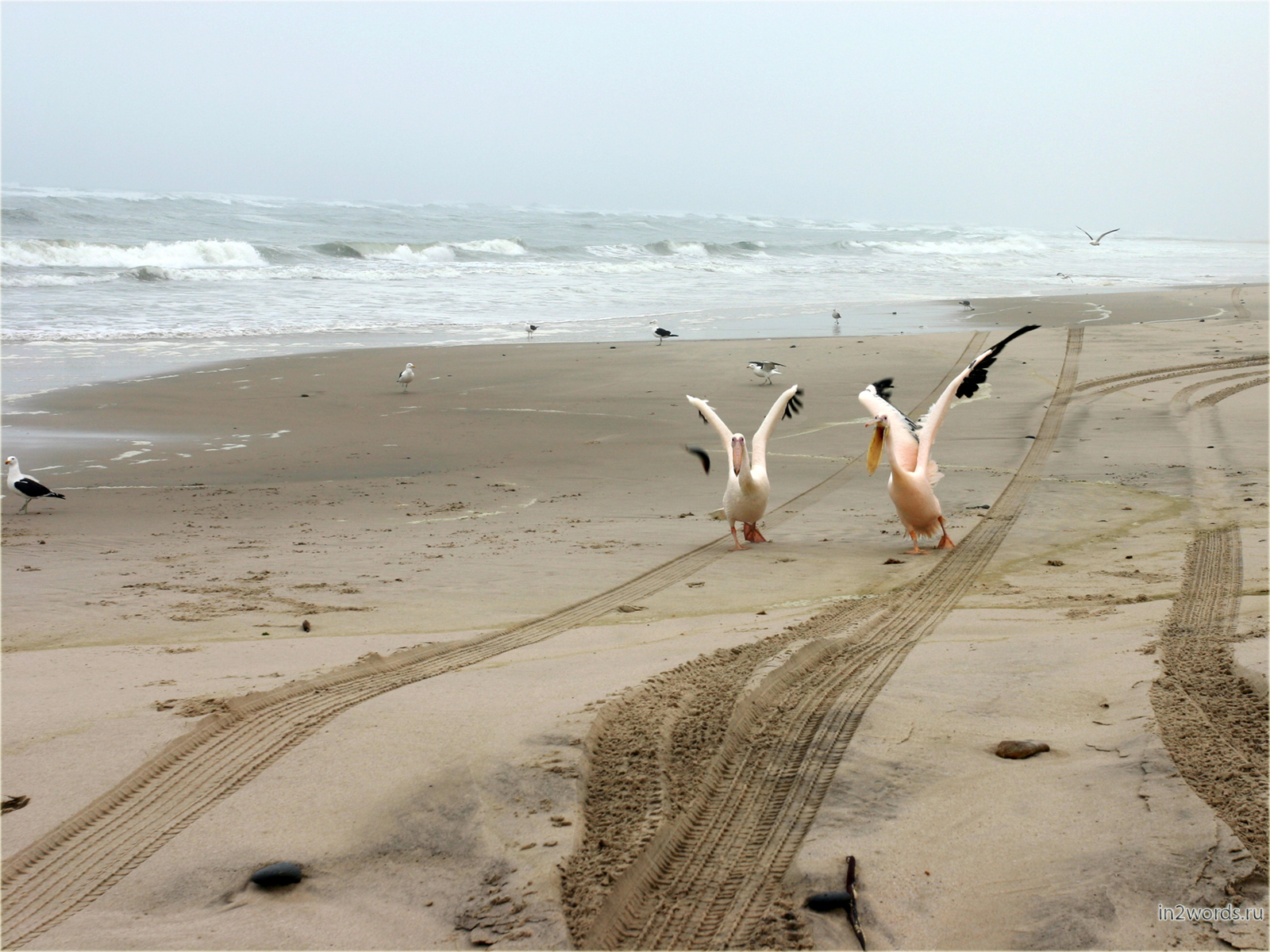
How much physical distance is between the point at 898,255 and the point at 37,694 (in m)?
57.5

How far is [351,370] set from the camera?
56.5 feet

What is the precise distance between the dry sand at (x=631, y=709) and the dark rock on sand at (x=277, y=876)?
53 millimetres

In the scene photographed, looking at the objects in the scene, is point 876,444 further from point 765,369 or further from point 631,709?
point 765,369

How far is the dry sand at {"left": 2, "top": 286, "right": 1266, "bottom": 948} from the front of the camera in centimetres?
282

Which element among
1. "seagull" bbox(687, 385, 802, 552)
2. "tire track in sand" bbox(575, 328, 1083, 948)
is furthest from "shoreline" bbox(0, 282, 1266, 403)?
"tire track in sand" bbox(575, 328, 1083, 948)

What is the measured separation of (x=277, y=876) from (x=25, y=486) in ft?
25.9

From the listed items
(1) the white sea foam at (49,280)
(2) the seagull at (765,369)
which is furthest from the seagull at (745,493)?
(1) the white sea foam at (49,280)

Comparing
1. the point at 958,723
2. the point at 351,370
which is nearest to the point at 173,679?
the point at 958,723

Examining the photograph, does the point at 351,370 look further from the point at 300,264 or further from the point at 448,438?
the point at 300,264

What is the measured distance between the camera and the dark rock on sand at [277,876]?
2977 millimetres

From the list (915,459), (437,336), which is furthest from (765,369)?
(437,336)

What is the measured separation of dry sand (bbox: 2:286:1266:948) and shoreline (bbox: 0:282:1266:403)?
25.3 ft

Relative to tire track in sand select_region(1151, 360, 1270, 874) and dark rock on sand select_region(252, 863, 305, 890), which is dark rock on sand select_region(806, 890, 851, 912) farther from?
dark rock on sand select_region(252, 863, 305, 890)

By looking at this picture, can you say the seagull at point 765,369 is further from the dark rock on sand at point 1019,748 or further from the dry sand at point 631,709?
the dark rock on sand at point 1019,748
